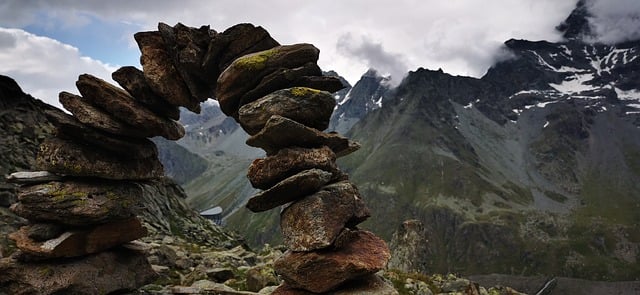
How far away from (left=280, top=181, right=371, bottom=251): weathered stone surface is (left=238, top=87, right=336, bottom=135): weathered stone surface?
360cm

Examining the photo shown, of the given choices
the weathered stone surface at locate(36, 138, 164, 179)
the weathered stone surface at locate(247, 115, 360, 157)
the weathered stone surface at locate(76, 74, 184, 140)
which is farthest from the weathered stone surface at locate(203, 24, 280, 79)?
the weathered stone surface at locate(36, 138, 164, 179)

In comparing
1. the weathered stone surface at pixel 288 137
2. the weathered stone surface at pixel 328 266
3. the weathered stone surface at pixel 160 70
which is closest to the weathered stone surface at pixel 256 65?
the weathered stone surface at pixel 160 70

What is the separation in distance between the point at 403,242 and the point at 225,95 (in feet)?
158

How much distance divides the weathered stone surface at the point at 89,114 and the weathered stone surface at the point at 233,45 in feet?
17.2

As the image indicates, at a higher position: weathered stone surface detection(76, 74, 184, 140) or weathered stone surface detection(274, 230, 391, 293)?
weathered stone surface detection(76, 74, 184, 140)

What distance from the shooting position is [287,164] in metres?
18.2

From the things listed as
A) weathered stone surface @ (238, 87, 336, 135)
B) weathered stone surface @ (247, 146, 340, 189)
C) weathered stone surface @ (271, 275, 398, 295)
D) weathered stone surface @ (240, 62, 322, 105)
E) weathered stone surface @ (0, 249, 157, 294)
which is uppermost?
weathered stone surface @ (240, 62, 322, 105)

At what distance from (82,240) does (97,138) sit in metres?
4.95

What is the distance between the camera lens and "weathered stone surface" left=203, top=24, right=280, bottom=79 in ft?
69.5

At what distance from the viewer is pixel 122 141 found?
21.0 m

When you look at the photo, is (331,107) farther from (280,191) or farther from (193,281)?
(193,281)

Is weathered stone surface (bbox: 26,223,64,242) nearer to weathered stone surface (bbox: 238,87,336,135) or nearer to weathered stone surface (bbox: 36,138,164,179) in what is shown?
weathered stone surface (bbox: 36,138,164,179)

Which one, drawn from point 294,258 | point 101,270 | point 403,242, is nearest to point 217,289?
point 101,270

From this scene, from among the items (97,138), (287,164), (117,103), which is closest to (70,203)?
(97,138)
